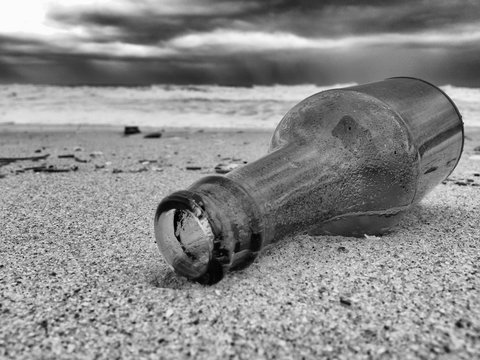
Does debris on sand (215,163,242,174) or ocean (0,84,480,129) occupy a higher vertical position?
ocean (0,84,480,129)

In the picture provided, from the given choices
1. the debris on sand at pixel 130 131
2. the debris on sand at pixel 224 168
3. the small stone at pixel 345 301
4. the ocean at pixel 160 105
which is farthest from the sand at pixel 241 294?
the ocean at pixel 160 105

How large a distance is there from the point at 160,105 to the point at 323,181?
10043mm

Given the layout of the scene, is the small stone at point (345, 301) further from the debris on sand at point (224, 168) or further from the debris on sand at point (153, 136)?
the debris on sand at point (153, 136)

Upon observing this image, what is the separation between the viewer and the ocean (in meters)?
9.00

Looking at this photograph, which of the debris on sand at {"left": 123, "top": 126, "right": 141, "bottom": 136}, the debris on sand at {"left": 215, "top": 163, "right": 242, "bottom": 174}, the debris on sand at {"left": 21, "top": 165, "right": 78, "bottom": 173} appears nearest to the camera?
the debris on sand at {"left": 21, "top": 165, "right": 78, "bottom": 173}

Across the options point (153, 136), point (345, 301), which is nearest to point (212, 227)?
point (345, 301)

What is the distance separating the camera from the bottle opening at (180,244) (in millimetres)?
1391

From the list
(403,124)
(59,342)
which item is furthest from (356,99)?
(59,342)

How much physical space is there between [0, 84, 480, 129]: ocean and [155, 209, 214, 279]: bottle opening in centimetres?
675

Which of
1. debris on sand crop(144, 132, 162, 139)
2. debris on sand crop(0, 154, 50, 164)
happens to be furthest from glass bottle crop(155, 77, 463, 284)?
debris on sand crop(144, 132, 162, 139)

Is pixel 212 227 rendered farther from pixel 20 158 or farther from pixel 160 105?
pixel 160 105

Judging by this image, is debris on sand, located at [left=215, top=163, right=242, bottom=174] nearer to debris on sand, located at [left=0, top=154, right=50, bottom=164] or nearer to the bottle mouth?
debris on sand, located at [left=0, top=154, right=50, bottom=164]

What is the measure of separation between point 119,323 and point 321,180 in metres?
0.76

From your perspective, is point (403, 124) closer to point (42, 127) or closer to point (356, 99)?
point (356, 99)
